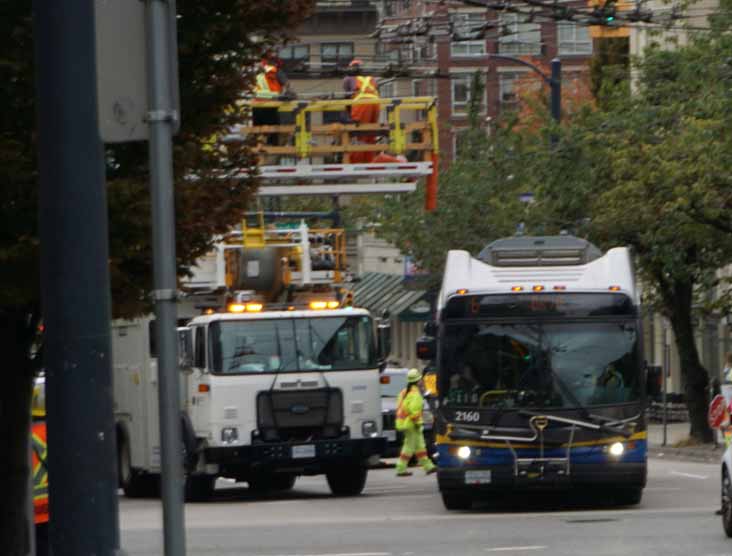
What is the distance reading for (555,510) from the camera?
68.3 ft

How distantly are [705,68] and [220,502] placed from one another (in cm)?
1062

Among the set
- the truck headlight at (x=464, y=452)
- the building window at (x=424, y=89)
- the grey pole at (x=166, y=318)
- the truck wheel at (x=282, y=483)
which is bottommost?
the truck wheel at (x=282, y=483)

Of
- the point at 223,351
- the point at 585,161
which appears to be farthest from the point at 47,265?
the point at 585,161

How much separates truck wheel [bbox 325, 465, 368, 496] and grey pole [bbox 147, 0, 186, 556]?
19.2 metres

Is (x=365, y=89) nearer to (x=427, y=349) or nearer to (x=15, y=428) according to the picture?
(x=427, y=349)

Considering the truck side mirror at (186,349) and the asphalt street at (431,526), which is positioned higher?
the truck side mirror at (186,349)

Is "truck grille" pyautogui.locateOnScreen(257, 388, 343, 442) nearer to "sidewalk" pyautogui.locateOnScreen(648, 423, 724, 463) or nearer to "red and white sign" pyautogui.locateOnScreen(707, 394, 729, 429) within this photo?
"red and white sign" pyautogui.locateOnScreen(707, 394, 729, 429)

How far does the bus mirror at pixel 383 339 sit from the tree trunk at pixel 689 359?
12.8 m

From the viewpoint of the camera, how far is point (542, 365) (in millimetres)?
20078

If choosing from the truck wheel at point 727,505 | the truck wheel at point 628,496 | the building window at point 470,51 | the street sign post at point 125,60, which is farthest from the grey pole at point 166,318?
the building window at point 470,51

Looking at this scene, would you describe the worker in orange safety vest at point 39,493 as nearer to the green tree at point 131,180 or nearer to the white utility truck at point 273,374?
the green tree at point 131,180

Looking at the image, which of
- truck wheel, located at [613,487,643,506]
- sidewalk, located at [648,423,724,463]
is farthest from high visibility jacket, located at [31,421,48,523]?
sidewalk, located at [648,423,724,463]

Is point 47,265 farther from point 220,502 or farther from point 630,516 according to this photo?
point 220,502

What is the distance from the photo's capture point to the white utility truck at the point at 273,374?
23172mm
